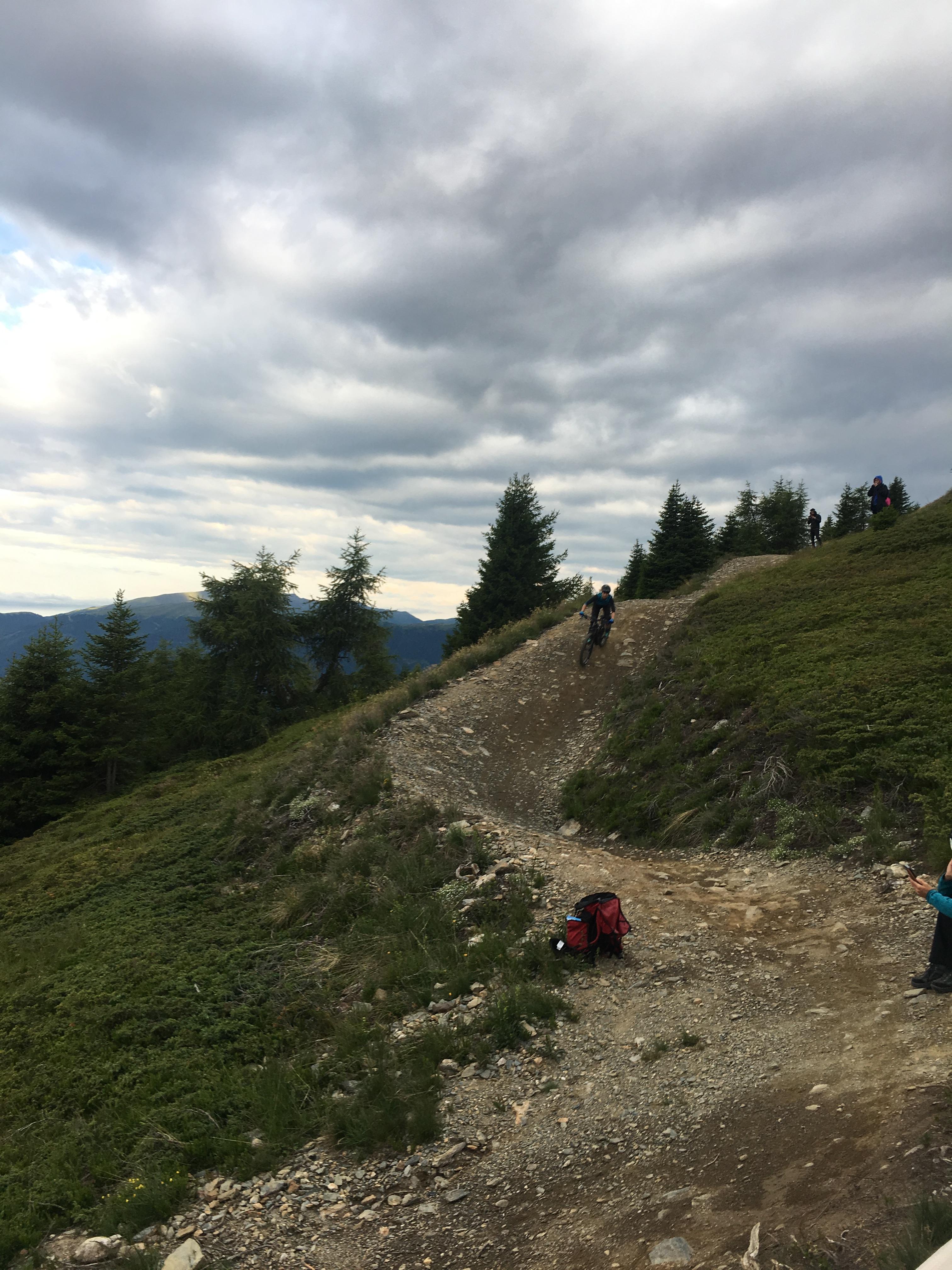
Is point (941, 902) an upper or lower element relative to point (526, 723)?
lower

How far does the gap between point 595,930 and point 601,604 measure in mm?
14392

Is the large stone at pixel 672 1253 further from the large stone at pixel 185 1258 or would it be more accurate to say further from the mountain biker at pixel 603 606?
the mountain biker at pixel 603 606

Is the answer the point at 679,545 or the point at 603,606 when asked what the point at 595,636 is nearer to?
the point at 603,606

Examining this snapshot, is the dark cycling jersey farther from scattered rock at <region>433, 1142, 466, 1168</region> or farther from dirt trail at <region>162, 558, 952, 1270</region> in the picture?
scattered rock at <region>433, 1142, 466, 1168</region>

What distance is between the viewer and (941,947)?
238 inches

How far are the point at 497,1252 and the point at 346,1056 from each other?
2972mm

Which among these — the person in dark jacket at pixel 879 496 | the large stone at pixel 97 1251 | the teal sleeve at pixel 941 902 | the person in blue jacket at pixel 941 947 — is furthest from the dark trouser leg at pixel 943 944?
the person in dark jacket at pixel 879 496

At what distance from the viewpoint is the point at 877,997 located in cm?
622

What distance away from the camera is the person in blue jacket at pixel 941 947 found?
5887 mm

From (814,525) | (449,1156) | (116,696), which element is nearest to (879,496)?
(814,525)

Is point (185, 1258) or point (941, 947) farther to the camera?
point (941, 947)

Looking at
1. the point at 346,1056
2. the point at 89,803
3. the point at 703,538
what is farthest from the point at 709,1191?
the point at 703,538

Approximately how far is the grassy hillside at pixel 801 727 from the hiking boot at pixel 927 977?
2.43 meters

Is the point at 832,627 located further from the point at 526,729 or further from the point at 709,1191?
the point at 709,1191
